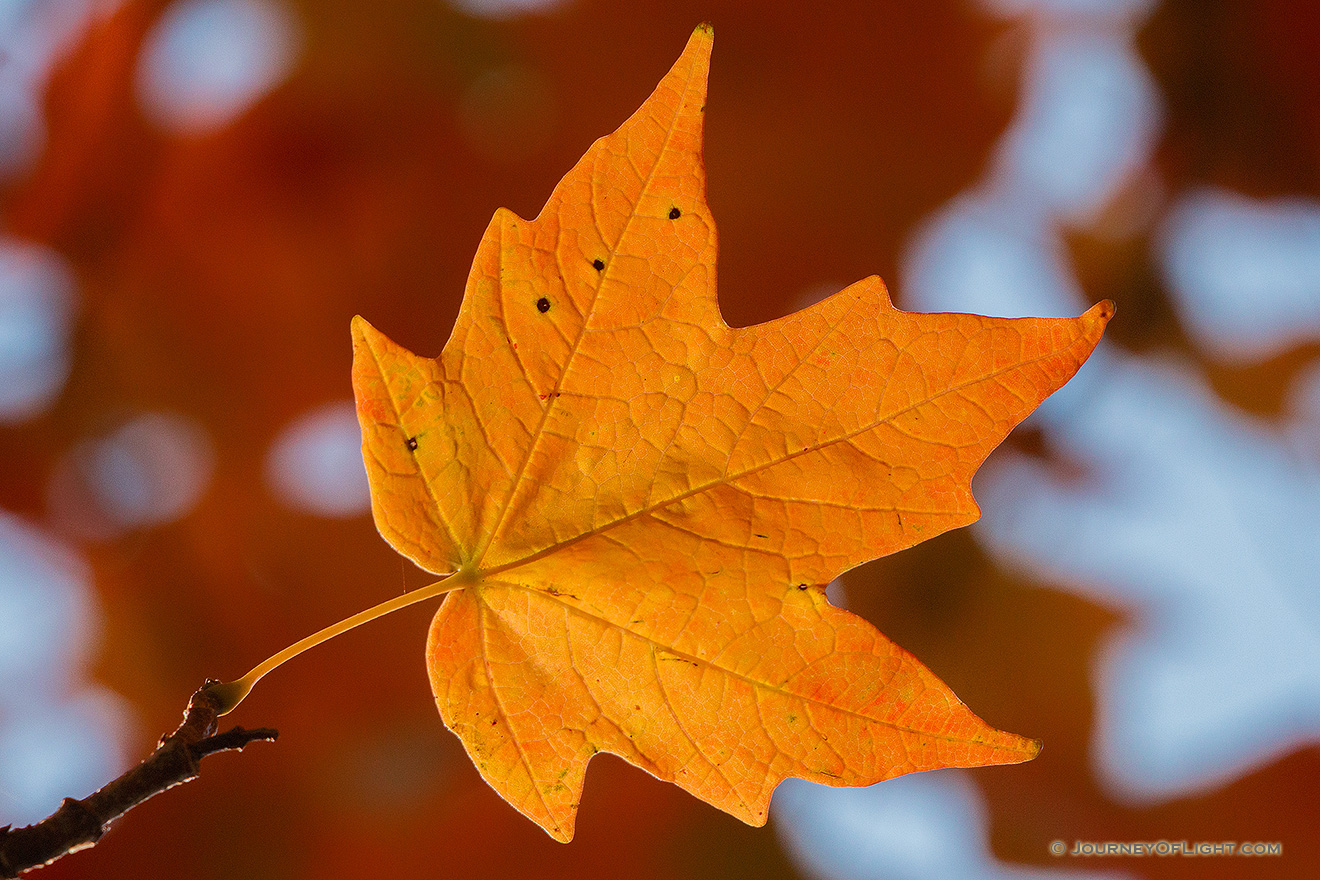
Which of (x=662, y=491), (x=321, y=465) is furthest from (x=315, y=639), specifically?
(x=321, y=465)

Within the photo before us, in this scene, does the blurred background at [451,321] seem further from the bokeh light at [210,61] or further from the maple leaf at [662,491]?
the maple leaf at [662,491]

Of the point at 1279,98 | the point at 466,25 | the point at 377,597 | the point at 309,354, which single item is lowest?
the point at 377,597

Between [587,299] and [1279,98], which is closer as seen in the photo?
[587,299]

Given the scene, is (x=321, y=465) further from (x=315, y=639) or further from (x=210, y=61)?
(x=315, y=639)

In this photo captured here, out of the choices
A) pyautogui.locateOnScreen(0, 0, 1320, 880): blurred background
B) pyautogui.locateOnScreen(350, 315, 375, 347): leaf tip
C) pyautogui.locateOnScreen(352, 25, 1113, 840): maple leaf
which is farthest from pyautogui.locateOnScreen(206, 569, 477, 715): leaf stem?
pyautogui.locateOnScreen(0, 0, 1320, 880): blurred background

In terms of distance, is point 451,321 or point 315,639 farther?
point 451,321

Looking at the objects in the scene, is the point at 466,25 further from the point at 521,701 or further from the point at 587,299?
the point at 521,701

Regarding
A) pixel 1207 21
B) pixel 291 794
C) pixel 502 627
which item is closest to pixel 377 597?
pixel 291 794
